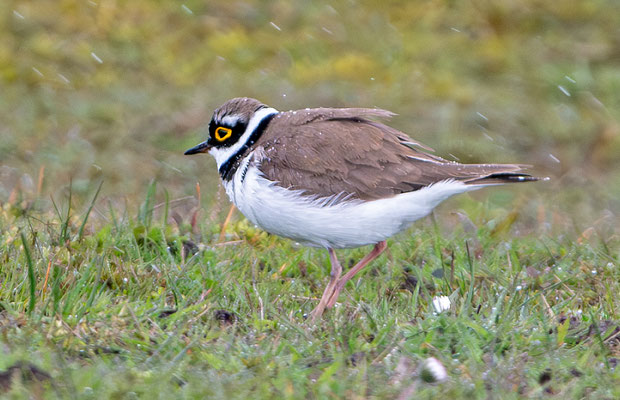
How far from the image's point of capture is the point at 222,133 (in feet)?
20.9

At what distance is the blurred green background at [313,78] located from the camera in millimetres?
10953

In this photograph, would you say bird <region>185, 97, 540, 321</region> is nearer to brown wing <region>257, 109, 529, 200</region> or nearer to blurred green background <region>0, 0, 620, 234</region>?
brown wing <region>257, 109, 529, 200</region>

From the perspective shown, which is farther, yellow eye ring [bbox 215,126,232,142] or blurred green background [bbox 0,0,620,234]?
blurred green background [bbox 0,0,620,234]

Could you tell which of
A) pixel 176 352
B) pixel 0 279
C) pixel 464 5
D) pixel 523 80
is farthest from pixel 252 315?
pixel 464 5

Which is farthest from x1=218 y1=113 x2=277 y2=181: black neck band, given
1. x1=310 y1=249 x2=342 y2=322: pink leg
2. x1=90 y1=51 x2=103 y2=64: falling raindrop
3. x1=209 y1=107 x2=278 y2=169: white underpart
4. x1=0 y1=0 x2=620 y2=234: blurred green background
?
x1=90 y1=51 x2=103 y2=64: falling raindrop

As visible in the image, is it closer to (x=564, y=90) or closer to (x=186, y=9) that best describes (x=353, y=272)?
(x=564, y=90)

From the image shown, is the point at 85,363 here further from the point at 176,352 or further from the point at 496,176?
the point at 496,176

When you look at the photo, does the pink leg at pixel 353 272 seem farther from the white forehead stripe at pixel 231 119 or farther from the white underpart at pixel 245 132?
the white forehead stripe at pixel 231 119

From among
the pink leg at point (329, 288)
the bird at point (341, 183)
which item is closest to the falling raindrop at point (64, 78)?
the bird at point (341, 183)

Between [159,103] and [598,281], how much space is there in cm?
742

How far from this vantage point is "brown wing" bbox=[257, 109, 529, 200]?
577 cm

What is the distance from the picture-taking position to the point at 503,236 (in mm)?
7191

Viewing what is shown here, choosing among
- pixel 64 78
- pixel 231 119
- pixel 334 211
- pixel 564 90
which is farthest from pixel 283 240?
pixel 564 90

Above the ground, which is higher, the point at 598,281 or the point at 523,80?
the point at 598,281
